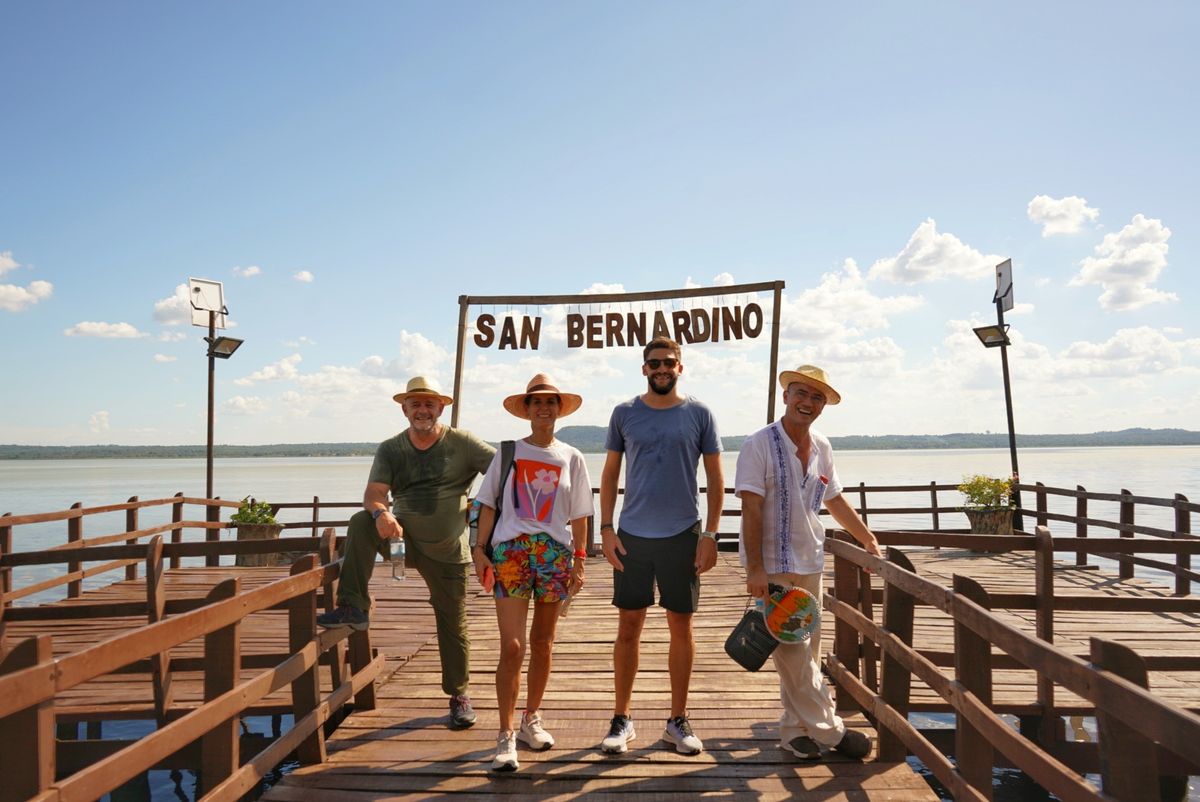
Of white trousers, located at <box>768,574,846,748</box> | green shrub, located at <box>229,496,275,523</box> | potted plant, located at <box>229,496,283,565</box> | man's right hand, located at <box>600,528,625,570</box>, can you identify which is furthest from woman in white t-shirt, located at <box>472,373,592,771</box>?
green shrub, located at <box>229,496,275,523</box>

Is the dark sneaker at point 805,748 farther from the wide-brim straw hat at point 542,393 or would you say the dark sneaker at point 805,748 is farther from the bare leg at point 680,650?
the wide-brim straw hat at point 542,393

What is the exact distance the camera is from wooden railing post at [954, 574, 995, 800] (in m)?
3.47

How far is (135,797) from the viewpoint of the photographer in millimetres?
6770

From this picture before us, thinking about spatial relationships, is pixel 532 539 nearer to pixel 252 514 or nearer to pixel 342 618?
pixel 342 618

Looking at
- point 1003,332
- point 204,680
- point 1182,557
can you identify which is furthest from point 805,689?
point 1003,332

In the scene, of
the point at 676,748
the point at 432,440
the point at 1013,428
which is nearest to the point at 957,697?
the point at 676,748

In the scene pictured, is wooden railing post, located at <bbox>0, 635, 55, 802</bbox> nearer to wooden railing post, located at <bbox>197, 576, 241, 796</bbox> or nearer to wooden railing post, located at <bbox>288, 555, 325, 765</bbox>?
wooden railing post, located at <bbox>197, 576, 241, 796</bbox>

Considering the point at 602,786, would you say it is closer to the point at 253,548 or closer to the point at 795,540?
the point at 795,540

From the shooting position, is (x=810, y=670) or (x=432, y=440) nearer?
(x=810, y=670)

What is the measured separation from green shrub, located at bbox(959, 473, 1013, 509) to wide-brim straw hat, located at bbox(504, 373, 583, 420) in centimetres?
1126

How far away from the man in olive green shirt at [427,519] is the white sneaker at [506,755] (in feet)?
2.66

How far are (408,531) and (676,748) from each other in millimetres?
1901

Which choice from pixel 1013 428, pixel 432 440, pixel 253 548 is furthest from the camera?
pixel 1013 428

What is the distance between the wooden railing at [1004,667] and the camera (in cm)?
233
